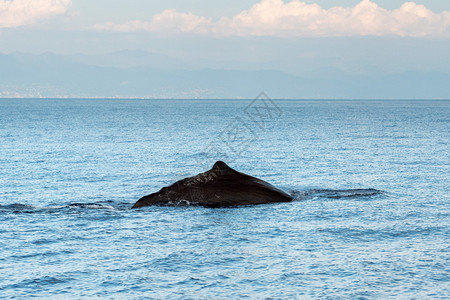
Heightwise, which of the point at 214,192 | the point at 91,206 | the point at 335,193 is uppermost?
the point at 214,192

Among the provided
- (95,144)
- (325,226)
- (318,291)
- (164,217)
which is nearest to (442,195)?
(325,226)

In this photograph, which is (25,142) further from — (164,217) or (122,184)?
(164,217)

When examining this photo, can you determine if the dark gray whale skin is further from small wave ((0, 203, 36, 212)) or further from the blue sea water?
small wave ((0, 203, 36, 212))

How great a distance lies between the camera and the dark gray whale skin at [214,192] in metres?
27.6

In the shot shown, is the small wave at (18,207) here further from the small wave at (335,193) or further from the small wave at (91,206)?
the small wave at (335,193)

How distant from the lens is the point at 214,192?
2788cm

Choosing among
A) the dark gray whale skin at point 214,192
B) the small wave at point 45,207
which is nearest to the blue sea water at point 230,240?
the small wave at point 45,207

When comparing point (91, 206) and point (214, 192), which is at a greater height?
point (214, 192)

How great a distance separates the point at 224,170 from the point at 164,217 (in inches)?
167

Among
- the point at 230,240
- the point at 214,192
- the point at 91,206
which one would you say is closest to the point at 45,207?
the point at 91,206

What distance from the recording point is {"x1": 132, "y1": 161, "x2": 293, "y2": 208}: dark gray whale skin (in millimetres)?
27641

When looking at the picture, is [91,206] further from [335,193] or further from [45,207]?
[335,193]

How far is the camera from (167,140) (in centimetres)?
8200

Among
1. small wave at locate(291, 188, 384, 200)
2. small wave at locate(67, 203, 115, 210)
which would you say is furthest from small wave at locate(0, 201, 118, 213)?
small wave at locate(291, 188, 384, 200)
